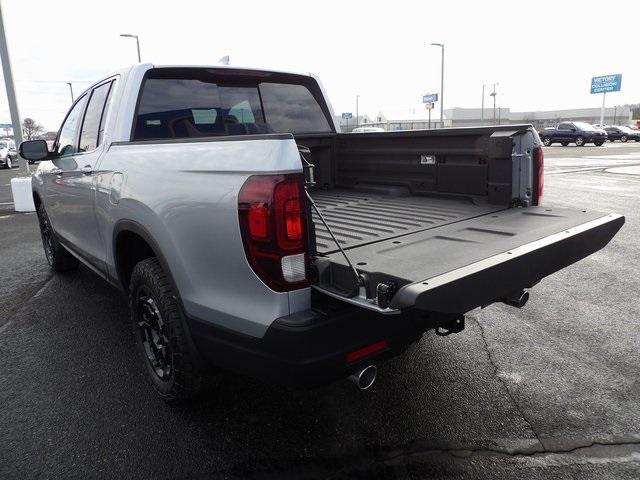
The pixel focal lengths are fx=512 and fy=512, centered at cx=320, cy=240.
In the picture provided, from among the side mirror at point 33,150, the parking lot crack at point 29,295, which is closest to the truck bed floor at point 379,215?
the side mirror at point 33,150

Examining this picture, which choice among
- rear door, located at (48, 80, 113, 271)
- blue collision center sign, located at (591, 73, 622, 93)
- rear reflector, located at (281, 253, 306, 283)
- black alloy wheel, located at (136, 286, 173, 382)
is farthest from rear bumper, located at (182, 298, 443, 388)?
blue collision center sign, located at (591, 73, 622, 93)

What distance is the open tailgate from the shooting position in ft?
6.36

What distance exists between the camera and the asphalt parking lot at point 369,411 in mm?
2482

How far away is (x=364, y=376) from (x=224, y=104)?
8.21 feet

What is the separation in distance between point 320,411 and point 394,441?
1.63 ft

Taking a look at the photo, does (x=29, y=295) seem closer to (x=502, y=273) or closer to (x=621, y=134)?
(x=502, y=273)

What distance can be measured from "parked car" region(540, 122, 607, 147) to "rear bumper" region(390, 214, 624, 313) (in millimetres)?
39194

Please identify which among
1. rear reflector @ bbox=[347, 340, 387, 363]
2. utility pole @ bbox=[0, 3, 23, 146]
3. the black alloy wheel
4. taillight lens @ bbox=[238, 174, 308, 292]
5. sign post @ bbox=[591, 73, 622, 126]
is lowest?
the black alloy wheel

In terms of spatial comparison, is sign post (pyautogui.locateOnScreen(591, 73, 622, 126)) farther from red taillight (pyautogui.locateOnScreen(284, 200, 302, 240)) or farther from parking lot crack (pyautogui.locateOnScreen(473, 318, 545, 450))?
red taillight (pyautogui.locateOnScreen(284, 200, 302, 240))

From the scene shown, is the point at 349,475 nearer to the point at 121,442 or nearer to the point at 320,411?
the point at 320,411

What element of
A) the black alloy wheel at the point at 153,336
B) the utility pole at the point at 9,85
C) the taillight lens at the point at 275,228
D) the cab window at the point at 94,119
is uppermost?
the utility pole at the point at 9,85

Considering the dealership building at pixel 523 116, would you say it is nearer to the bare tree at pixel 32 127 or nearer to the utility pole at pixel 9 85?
the bare tree at pixel 32 127

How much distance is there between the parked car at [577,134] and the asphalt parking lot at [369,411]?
37.6m

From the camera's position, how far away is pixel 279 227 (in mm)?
2029
